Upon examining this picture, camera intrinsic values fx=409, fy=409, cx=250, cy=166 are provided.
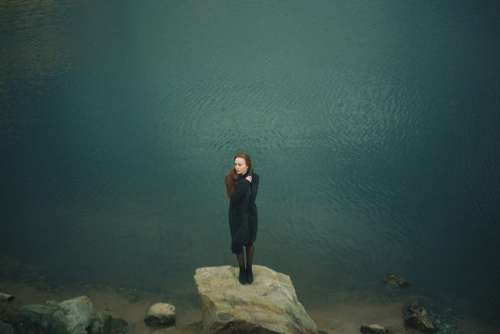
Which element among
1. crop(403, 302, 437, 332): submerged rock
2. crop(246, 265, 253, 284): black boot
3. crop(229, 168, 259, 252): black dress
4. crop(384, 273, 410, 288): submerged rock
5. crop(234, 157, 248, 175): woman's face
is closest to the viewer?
crop(234, 157, 248, 175): woman's face

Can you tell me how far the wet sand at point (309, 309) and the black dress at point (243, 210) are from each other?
2.56m

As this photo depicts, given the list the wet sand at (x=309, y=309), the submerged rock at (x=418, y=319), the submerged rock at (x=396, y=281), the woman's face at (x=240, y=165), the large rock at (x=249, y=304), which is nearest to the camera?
the woman's face at (x=240, y=165)

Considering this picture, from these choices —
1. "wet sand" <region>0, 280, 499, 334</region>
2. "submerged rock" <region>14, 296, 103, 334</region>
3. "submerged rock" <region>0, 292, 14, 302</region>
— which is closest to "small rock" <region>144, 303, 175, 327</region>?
"wet sand" <region>0, 280, 499, 334</region>

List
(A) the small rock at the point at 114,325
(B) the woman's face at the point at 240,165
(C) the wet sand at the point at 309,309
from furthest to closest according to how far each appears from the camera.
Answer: (C) the wet sand at the point at 309,309 < (A) the small rock at the point at 114,325 < (B) the woman's face at the point at 240,165

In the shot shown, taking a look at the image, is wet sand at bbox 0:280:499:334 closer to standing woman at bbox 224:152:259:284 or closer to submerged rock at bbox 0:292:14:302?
submerged rock at bbox 0:292:14:302

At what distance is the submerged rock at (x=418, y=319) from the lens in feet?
27.0

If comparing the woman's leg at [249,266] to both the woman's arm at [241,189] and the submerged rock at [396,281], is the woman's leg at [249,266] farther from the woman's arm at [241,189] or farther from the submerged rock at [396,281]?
the submerged rock at [396,281]

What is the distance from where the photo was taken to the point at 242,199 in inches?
243

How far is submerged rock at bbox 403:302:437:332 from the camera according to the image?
8242mm

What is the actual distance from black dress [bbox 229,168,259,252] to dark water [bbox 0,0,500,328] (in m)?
3.72

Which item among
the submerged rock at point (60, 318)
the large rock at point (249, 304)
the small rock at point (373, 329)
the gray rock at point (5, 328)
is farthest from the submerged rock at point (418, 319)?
the gray rock at point (5, 328)

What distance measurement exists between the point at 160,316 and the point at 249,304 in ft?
8.07

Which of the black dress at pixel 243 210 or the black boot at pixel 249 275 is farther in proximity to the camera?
the black boot at pixel 249 275

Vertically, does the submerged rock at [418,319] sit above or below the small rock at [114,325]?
below
